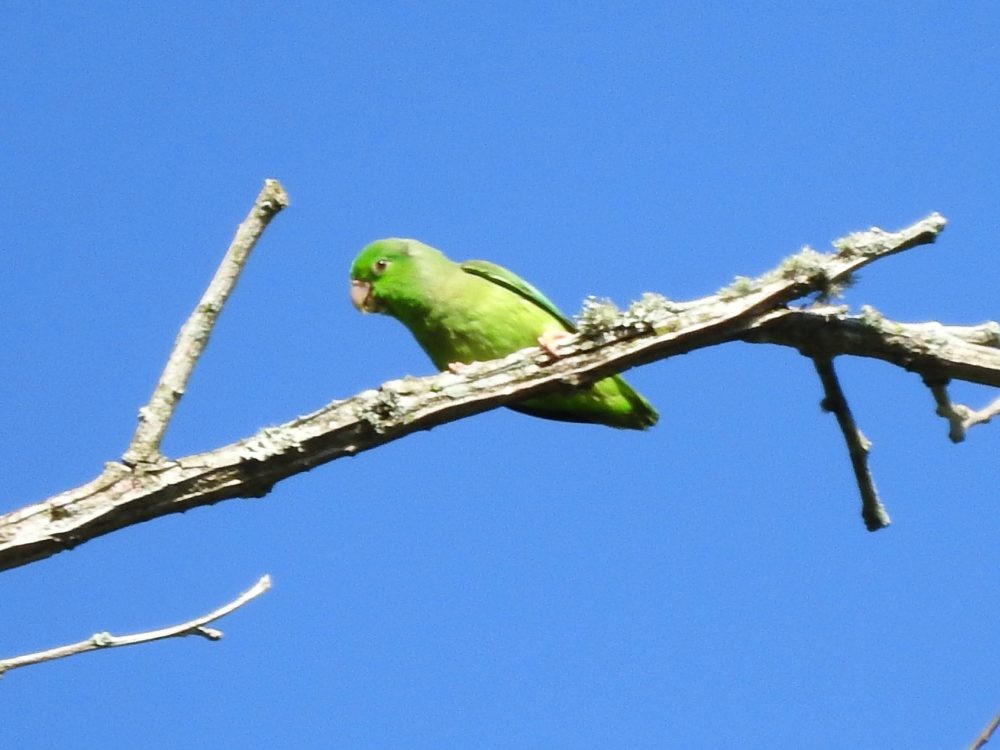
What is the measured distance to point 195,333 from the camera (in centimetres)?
375

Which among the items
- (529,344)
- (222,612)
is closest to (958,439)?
(529,344)

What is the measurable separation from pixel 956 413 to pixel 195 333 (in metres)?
2.66

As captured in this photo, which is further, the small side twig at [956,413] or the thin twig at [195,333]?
the small side twig at [956,413]

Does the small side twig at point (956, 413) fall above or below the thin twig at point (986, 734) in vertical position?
above

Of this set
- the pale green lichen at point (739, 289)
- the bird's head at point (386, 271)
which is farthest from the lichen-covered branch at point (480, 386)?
the bird's head at point (386, 271)

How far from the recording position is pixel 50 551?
11.5 ft

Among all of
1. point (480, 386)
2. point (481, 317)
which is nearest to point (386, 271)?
point (481, 317)

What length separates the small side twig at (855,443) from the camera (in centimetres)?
416

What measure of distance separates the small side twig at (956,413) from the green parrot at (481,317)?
1.87m

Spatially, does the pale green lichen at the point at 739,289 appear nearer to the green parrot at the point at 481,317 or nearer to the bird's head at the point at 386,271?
the green parrot at the point at 481,317

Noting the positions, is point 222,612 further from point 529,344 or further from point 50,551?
point 529,344

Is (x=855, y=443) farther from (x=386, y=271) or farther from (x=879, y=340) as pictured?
(x=386, y=271)

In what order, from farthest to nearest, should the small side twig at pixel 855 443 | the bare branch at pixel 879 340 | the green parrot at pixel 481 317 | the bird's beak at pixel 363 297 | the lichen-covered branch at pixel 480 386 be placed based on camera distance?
1. the bird's beak at pixel 363 297
2. the green parrot at pixel 481 317
3. the small side twig at pixel 855 443
4. the bare branch at pixel 879 340
5. the lichen-covered branch at pixel 480 386

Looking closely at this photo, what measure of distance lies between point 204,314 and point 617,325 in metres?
1.33
